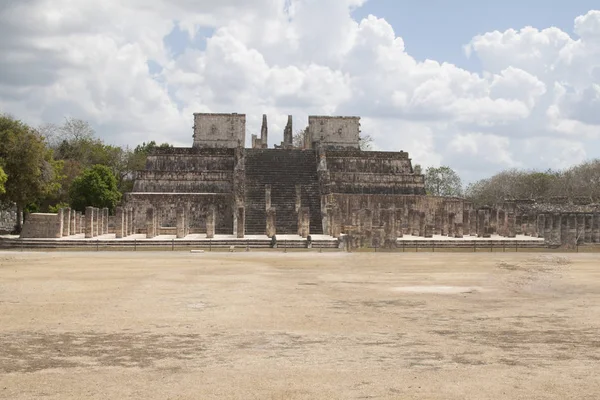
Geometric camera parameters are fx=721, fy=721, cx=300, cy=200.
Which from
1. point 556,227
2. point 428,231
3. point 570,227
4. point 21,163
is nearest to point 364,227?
point 428,231

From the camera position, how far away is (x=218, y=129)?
53.2 metres

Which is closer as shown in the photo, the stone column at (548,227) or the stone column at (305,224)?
the stone column at (305,224)

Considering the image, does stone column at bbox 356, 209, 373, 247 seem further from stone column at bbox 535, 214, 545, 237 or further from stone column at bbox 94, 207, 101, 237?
stone column at bbox 94, 207, 101, 237

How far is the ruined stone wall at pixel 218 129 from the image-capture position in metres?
53.1

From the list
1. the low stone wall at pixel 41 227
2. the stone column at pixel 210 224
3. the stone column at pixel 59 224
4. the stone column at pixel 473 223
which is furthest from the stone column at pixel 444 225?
the low stone wall at pixel 41 227

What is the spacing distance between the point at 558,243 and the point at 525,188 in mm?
41950

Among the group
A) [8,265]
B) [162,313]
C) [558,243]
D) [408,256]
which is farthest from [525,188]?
[162,313]

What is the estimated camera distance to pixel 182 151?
45531 mm

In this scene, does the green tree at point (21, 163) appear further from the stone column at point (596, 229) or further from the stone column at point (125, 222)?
the stone column at point (596, 229)

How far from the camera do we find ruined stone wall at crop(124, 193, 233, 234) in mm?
40750

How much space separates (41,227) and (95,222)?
3.81m

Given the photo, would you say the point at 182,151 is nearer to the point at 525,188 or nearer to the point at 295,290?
the point at 295,290

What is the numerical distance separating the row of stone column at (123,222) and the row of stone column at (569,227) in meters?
21.4

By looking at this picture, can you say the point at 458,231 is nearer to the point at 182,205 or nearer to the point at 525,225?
the point at 525,225
